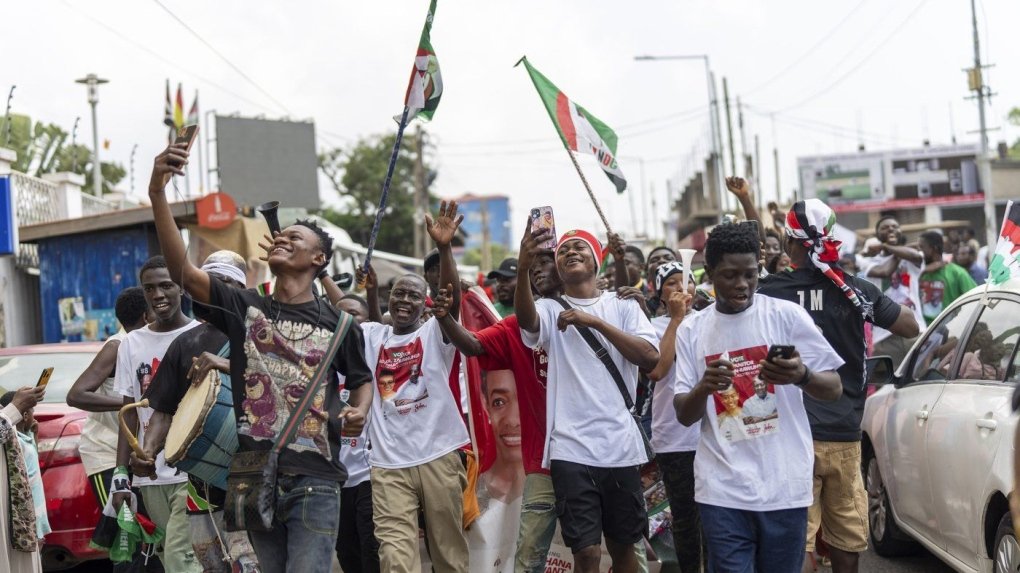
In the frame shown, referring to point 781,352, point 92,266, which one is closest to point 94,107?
point 92,266

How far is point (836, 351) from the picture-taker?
6.03 m

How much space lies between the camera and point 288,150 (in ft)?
93.4

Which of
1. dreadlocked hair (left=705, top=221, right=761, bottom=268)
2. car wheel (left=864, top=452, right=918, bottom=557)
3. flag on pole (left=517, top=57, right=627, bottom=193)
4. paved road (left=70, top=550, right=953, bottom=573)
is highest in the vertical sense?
flag on pole (left=517, top=57, right=627, bottom=193)

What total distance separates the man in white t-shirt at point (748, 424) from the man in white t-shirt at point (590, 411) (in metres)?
0.59

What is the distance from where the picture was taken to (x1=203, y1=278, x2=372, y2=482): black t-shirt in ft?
15.4

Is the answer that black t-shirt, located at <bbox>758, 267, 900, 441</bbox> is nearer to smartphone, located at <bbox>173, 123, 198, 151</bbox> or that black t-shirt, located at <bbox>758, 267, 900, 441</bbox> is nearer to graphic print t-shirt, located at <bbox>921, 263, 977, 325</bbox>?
smartphone, located at <bbox>173, 123, 198, 151</bbox>

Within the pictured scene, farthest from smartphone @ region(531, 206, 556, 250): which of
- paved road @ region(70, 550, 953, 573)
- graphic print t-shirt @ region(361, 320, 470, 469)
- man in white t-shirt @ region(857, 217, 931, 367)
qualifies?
man in white t-shirt @ region(857, 217, 931, 367)

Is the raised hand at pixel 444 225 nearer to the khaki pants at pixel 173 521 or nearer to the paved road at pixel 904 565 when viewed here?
the khaki pants at pixel 173 521

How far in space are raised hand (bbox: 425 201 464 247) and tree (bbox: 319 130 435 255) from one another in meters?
47.8

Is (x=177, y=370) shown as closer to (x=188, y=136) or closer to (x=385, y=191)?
(x=385, y=191)

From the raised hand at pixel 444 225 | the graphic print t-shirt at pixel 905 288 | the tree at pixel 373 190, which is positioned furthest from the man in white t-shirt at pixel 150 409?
the tree at pixel 373 190

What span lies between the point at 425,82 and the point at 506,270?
1795 mm

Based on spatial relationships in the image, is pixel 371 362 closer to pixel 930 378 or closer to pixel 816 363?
pixel 816 363

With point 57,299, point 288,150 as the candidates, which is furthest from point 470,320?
point 288,150
